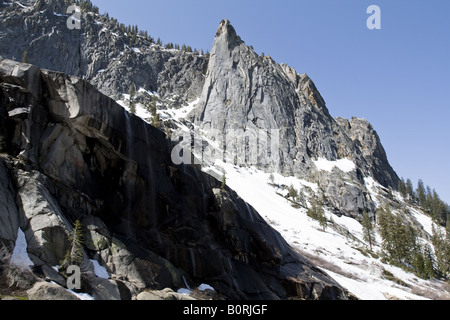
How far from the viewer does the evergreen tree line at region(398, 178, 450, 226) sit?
417 ft

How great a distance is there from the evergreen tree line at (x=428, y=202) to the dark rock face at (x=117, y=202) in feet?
352

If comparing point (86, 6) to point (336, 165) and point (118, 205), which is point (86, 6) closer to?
point (336, 165)

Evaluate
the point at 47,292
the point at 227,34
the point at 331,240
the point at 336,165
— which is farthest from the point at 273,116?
the point at 47,292

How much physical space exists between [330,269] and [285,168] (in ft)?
294

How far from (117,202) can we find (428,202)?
145 metres

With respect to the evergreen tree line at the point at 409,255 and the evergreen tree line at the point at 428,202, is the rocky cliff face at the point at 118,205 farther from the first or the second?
the evergreen tree line at the point at 428,202

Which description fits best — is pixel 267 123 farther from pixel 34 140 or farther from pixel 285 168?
pixel 34 140

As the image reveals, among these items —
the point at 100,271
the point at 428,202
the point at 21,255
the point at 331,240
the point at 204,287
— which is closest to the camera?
the point at 21,255

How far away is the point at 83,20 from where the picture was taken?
171 meters

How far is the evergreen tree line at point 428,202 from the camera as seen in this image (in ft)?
417

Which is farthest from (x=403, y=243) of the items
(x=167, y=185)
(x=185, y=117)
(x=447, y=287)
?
(x=185, y=117)

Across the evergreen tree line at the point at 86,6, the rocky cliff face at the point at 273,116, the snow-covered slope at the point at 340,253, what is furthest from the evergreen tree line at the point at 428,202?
the evergreen tree line at the point at 86,6

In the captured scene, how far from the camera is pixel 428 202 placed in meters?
137
